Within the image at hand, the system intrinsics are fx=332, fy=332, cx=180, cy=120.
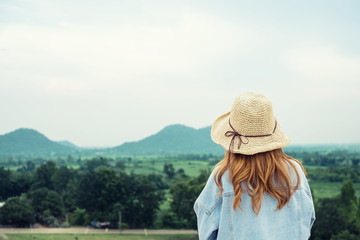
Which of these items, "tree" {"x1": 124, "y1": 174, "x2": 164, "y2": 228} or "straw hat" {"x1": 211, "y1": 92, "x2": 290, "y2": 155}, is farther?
"tree" {"x1": 124, "y1": 174, "x2": 164, "y2": 228}

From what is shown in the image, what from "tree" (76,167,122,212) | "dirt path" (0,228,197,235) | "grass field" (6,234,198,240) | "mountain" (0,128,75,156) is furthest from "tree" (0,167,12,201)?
"mountain" (0,128,75,156)

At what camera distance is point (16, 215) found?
902 inches

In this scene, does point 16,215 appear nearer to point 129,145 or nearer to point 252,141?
point 252,141

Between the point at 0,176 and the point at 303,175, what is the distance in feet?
111

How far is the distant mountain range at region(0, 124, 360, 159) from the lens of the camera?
9306 centimetres

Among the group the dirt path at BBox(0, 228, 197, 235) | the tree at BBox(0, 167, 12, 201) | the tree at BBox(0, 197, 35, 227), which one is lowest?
the dirt path at BBox(0, 228, 197, 235)

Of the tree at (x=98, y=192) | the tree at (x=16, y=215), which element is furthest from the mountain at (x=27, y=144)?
the tree at (x=16, y=215)

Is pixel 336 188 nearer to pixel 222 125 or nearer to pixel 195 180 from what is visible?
pixel 195 180

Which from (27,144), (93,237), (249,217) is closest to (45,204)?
(93,237)

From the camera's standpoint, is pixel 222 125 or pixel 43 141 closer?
pixel 222 125

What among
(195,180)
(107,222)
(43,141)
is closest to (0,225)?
(107,222)

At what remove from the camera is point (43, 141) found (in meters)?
106

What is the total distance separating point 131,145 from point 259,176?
13396 cm

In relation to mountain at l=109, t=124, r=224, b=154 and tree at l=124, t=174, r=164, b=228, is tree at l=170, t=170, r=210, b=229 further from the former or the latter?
mountain at l=109, t=124, r=224, b=154
